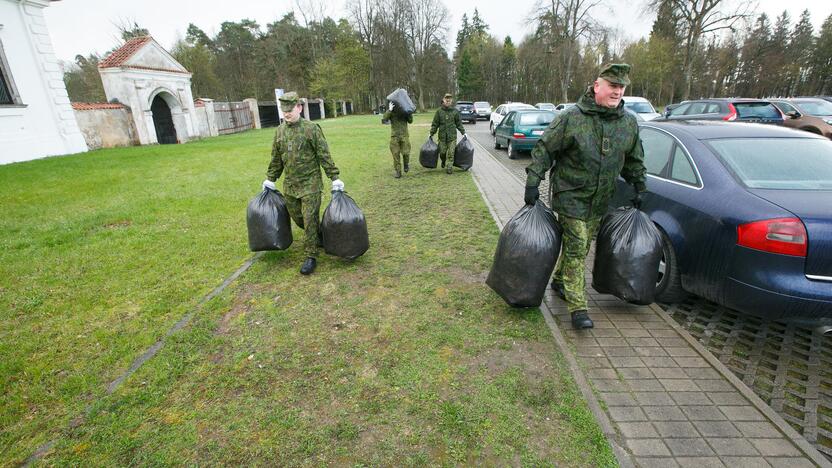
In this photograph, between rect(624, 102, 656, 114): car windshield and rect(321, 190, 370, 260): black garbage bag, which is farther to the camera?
rect(624, 102, 656, 114): car windshield

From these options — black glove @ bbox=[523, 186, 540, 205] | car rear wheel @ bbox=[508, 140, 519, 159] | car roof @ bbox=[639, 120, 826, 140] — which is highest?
car roof @ bbox=[639, 120, 826, 140]

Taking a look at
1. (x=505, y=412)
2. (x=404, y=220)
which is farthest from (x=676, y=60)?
(x=505, y=412)

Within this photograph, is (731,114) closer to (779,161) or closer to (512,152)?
(512,152)

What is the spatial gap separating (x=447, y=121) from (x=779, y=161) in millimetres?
6724

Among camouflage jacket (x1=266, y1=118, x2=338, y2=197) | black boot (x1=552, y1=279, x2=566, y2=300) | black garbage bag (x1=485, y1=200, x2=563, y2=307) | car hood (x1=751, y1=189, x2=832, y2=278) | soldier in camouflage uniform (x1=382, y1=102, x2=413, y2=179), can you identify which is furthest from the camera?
soldier in camouflage uniform (x1=382, y1=102, x2=413, y2=179)

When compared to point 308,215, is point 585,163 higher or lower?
higher

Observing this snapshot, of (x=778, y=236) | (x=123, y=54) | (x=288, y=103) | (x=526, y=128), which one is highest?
(x=123, y=54)

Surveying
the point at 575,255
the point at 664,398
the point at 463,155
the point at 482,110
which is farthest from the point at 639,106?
the point at 482,110

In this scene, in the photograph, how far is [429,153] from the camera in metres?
9.87

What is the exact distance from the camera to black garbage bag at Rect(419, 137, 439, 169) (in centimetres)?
988

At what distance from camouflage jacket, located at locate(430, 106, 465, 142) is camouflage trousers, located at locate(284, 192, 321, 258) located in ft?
17.4

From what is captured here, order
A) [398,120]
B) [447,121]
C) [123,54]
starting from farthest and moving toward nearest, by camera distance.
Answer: [123,54] → [447,121] → [398,120]

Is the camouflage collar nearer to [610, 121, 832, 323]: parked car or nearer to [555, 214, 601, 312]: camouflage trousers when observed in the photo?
[555, 214, 601, 312]: camouflage trousers

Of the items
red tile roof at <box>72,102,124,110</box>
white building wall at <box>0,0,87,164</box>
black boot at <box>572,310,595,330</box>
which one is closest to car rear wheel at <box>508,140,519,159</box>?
black boot at <box>572,310,595,330</box>
